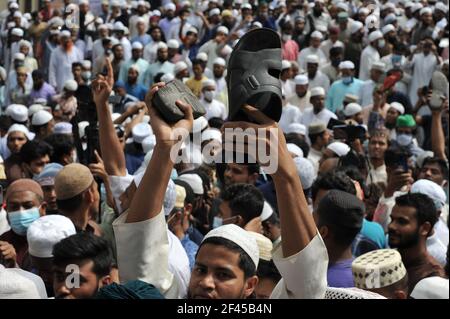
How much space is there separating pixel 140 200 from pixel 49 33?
1193 centimetres

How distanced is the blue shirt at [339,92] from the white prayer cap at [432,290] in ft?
27.8

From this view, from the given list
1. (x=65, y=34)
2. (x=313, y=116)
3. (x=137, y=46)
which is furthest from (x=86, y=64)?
(x=313, y=116)

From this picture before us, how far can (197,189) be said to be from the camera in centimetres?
577

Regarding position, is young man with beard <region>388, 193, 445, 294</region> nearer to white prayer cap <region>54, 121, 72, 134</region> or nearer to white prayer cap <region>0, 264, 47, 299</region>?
white prayer cap <region>0, 264, 47, 299</region>

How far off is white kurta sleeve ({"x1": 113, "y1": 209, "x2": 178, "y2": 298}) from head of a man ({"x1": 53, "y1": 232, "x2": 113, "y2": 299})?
60 centimetres

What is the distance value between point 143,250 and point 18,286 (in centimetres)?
79

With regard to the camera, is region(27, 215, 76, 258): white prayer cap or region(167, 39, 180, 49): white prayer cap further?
region(167, 39, 180, 49): white prayer cap

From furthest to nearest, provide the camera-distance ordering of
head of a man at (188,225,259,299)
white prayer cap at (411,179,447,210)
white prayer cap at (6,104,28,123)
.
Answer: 1. white prayer cap at (6,104,28,123)
2. white prayer cap at (411,179,447,210)
3. head of a man at (188,225,259,299)

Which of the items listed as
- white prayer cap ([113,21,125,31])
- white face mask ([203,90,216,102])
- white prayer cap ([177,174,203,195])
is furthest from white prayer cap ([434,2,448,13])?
white prayer cap ([177,174,203,195])

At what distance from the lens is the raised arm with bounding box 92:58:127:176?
3.87 metres

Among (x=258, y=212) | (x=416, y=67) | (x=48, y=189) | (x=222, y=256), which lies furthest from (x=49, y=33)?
(x=222, y=256)

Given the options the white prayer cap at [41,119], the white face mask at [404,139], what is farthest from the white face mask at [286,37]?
the white prayer cap at [41,119]

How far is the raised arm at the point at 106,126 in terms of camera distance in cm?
387

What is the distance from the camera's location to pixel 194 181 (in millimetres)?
5773
